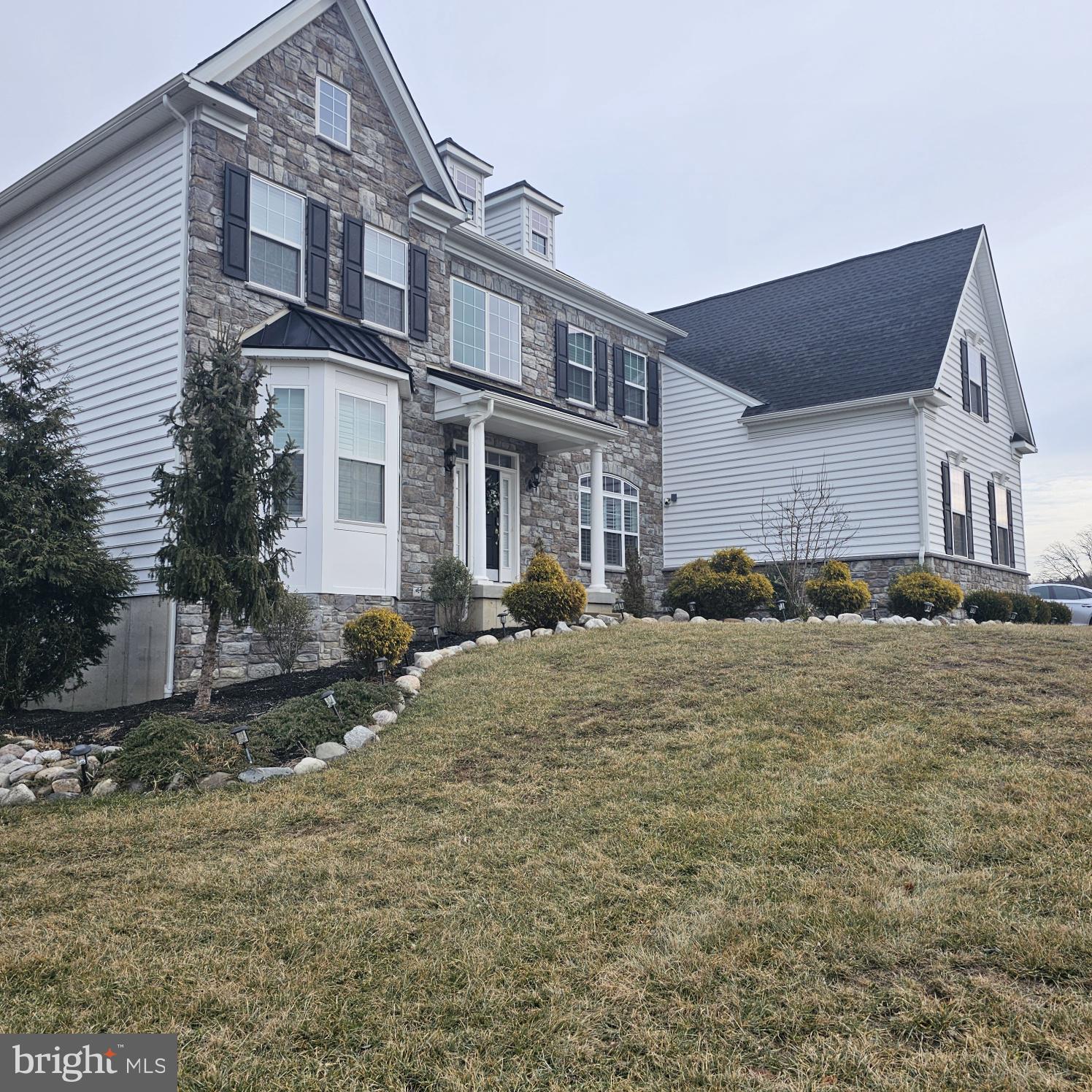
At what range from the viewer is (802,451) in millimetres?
18266

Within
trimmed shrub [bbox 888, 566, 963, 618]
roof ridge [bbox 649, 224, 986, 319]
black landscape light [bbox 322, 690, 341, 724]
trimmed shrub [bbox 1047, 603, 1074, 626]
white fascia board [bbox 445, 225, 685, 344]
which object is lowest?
black landscape light [bbox 322, 690, 341, 724]

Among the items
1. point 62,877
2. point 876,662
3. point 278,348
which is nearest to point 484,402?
point 278,348

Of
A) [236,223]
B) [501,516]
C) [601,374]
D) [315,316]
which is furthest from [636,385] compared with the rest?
[236,223]

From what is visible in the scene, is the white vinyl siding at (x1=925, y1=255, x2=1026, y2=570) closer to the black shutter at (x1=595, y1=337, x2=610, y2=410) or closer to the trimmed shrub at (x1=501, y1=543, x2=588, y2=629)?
the black shutter at (x1=595, y1=337, x2=610, y2=410)

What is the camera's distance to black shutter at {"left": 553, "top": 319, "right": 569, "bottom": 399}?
55.9 feet

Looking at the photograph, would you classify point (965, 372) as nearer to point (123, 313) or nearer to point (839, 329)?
point (839, 329)

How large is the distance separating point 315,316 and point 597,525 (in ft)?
19.1

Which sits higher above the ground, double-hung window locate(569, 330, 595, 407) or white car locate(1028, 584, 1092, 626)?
double-hung window locate(569, 330, 595, 407)

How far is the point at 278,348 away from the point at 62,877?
776 cm

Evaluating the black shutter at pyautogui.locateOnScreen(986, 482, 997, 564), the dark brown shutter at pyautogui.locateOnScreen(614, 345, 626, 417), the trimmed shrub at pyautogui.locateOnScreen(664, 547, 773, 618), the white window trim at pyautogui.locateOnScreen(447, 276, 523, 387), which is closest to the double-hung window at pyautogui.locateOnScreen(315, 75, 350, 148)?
the white window trim at pyautogui.locateOnScreen(447, 276, 523, 387)

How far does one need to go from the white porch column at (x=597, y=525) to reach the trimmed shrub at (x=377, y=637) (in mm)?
6087

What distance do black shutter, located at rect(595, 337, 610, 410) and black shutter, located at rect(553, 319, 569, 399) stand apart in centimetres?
100

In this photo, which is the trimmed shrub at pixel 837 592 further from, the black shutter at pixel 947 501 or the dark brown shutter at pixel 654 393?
the dark brown shutter at pixel 654 393

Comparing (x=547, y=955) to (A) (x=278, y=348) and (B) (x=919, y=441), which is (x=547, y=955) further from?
(B) (x=919, y=441)
